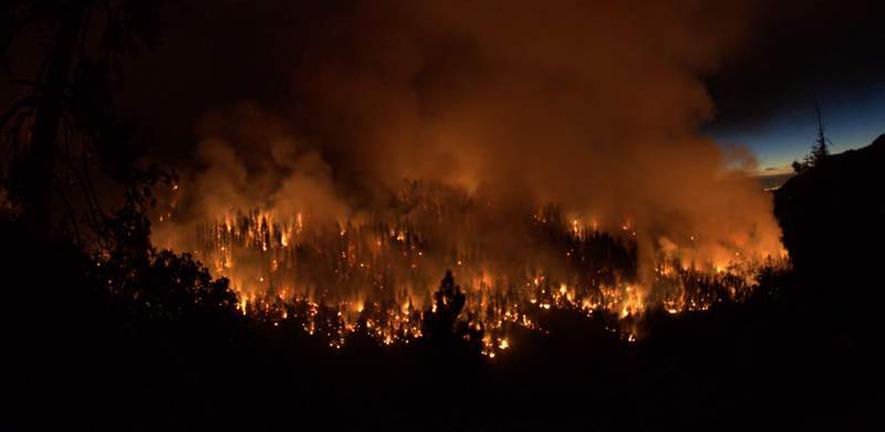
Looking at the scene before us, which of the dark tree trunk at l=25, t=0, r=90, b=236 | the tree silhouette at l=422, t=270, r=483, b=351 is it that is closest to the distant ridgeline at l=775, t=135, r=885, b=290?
the dark tree trunk at l=25, t=0, r=90, b=236

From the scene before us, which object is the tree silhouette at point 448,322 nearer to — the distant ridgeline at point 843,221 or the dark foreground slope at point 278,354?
the dark foreground slope at point 278,354

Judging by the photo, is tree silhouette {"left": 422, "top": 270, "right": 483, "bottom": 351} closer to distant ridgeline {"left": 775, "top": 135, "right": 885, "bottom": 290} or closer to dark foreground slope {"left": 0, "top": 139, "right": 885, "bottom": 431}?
dark foreground slope {"left": 0, "top": 139, "right": 885, "bottom": 431}

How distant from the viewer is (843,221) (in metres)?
19.9

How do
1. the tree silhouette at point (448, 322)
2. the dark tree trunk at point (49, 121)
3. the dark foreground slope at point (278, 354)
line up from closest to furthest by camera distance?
the dark foreground slope at point (278, 354) < the dark tree trunk at point (49, 121) < the tree silhouette at point (448, 322)

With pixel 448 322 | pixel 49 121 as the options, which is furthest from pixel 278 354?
pixel 448 322

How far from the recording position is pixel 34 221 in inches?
329

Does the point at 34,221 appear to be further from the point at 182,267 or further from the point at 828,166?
the point at 828,166

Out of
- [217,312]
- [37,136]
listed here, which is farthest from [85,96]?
[217,312]

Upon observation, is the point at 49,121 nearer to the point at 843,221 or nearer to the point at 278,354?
the point at 278,354

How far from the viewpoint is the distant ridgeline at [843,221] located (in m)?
18.5

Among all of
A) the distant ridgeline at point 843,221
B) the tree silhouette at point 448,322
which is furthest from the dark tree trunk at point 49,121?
the tree silhouette at point 448,322

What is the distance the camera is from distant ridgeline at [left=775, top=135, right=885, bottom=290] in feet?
60.8

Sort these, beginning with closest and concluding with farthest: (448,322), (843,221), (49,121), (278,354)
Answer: (49,121) < (278,354) < (843,221) < (448,322)

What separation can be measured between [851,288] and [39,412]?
868 inches
